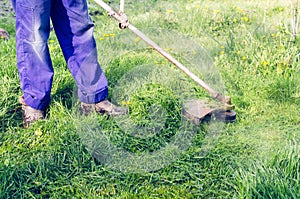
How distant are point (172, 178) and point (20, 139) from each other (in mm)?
1051

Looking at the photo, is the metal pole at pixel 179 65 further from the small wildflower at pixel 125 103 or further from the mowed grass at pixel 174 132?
the small wildflower at pixel 125 103

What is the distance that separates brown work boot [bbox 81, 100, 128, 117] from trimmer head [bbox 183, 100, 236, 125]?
0.45 metres

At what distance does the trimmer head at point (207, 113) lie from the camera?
3248mm

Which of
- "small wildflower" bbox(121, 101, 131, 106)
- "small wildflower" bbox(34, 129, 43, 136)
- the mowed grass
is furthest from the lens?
"small wildflower" bbox(121, 101, 131, 106)

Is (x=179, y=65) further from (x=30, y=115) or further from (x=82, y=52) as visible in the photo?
(x=30, y=115)

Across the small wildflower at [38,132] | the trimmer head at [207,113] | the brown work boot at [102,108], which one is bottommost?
the small wildflower at [38,132]

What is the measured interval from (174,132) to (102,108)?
1.81 ft

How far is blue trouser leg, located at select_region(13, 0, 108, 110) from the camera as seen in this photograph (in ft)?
9.93

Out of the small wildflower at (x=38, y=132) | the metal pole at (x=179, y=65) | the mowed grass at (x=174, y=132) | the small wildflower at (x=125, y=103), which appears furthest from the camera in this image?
the small wildflower at (x=125, y=103)

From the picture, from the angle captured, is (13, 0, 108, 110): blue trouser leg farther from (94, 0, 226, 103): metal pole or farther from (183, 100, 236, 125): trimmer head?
(183, 100, 236, 125): trimmer head

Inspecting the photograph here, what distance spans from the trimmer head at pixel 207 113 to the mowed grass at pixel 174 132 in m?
0.06

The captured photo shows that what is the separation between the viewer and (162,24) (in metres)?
5.03

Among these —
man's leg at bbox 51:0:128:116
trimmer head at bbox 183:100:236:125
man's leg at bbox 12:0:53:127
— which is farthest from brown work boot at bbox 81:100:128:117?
trimmer head at bbox 183:100:236:125

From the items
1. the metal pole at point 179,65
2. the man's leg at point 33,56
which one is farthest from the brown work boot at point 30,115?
the metal pole at point 179,65
